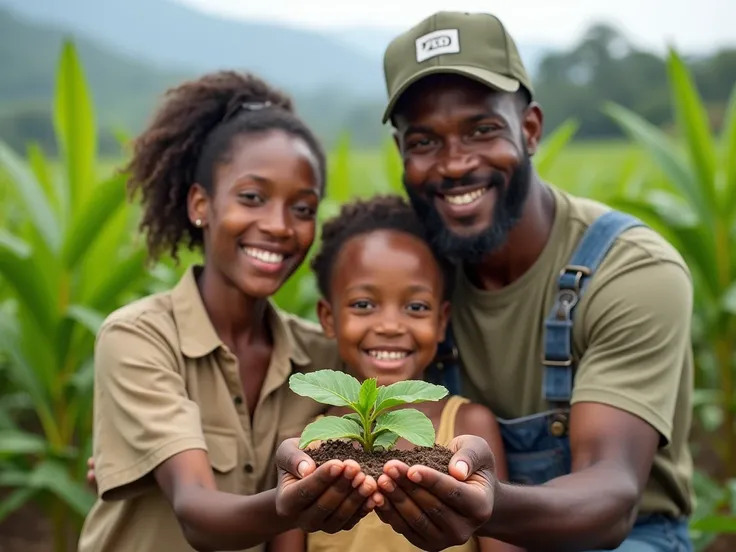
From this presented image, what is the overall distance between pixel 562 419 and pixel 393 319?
485 mm

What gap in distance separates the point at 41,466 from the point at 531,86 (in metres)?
1.99

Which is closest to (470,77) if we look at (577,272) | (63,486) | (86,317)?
(577,272)

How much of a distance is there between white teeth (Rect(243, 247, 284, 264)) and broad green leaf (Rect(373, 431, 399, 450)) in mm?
862

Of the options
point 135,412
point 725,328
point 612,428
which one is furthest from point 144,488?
point 725,328

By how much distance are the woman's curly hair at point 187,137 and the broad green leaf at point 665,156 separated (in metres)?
1.48

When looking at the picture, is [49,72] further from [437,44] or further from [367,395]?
[367,395]

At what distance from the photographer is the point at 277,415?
2506 millimetres

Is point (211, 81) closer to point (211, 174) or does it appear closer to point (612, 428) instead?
point (211, 174)

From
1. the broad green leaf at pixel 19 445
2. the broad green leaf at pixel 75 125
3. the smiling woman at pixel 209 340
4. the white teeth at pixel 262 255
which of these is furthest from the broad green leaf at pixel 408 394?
the broad green leaf at pixel 75 125

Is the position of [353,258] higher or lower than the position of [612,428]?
higher

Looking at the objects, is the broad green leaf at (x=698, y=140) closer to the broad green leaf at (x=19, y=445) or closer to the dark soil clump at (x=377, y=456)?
the dark soil clump at (x=377, y=456)

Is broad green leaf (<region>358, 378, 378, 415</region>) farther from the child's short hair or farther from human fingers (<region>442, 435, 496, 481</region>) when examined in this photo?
the child's short hair

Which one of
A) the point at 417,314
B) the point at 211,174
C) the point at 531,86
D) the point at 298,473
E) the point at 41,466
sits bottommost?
the point at 41,466

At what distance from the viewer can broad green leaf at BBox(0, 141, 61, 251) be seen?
339 centimetres
